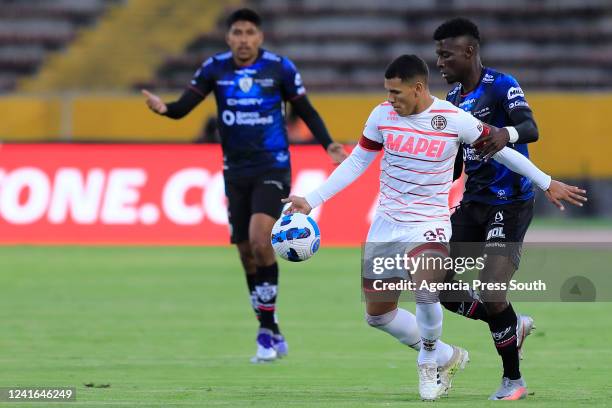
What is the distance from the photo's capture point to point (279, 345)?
34.5 ft

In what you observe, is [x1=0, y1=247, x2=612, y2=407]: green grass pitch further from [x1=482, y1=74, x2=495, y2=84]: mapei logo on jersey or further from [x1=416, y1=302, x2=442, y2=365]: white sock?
[x1=482, y1=74, x2=495, y2=84]: mapei logo on jersey

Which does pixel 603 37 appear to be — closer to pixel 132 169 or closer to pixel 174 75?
pixel 174 75

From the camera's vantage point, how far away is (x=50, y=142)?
66.9 ft

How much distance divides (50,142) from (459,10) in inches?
492

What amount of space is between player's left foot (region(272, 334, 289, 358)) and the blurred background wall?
1565cm

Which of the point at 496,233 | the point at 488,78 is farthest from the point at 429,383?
the point at 488,78

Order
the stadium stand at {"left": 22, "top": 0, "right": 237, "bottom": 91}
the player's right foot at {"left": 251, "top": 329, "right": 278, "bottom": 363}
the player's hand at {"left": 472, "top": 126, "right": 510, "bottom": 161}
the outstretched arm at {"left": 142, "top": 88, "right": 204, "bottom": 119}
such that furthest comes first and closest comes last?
the stadium stand at {"left": 22, "top": 0, "right": 237, "bottom": 91} → the outstretched arm at {"left": 142, "top": 88, "right": 204, "bottom": 119} → the player's right foot at {"left": 251, "top": 329, "right": 278, "bottom": 363} → the player's hand at {"left": 472, "top": 126, "right": 510, "bottom": 161}

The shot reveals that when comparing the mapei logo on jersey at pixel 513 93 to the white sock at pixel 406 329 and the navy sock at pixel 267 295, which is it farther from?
the navy sock at pixel 267 295

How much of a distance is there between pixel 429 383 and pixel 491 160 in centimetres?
143

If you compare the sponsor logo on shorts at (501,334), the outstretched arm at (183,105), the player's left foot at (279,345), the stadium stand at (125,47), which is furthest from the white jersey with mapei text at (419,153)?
the stadium stand at (125,47)

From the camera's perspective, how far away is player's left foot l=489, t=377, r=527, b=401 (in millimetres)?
8039

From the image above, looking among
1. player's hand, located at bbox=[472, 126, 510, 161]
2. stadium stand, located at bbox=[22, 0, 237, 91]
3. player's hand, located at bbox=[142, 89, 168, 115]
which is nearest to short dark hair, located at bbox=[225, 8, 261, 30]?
player's hand, located at bbox=[142, 89, 168, 115]

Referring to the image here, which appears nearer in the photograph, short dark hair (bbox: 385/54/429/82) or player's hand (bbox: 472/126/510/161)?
player's hand (bbox: 472/126/510/161)

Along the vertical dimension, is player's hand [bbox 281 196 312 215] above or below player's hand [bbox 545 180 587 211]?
below
